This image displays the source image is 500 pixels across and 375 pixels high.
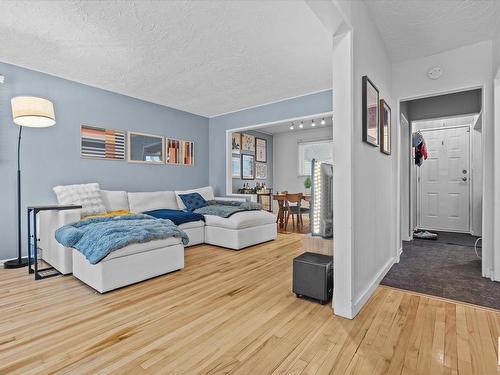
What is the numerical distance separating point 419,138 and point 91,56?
5464mm

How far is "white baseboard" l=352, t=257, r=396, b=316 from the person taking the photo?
6.51 ft

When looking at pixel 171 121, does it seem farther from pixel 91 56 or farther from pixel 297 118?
pixel 297 118

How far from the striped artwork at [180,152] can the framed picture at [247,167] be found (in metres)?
1.78

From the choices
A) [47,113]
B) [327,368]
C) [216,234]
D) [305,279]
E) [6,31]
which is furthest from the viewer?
[216,234]

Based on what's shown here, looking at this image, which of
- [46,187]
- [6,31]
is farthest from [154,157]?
[6,31]

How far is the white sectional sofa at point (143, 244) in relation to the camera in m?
2.47

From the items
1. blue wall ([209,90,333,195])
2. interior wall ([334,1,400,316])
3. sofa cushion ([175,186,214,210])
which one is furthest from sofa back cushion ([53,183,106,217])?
interior wall ([334,1,400,316])

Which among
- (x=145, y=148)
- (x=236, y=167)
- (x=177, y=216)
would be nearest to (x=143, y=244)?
(x=177, y=216)

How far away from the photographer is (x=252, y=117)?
543cm

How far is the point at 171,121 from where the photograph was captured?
5.30m

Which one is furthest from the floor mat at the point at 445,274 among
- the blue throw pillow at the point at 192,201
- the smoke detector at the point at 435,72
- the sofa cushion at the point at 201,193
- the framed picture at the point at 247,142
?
the framed picture at the point at 247,142

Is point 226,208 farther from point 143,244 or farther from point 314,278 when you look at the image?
point 314,278

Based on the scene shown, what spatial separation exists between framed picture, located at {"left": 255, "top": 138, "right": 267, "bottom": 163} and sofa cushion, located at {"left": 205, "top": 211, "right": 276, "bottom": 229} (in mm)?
3361

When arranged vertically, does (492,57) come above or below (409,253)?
above
